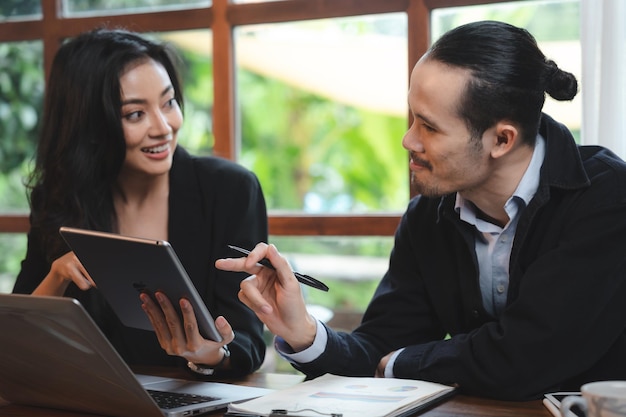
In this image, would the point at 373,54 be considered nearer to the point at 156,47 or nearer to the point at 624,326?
the point at 156,47

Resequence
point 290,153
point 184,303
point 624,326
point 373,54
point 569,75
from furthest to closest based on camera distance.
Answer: point 290,153 < point 373,54 < point 569,75 < point 624,326 < point 184,303

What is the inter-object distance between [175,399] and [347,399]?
28cm

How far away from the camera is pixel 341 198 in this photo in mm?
2598

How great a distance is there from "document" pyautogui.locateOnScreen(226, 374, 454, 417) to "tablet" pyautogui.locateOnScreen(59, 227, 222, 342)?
7.8 inches

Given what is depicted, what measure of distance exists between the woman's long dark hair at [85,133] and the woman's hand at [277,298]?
0.71m

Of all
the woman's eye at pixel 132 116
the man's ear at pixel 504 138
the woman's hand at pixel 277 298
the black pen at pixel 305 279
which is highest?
the woman's eye at pixel 132 116

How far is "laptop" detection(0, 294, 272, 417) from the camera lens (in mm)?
1134

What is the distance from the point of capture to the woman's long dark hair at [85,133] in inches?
80.0

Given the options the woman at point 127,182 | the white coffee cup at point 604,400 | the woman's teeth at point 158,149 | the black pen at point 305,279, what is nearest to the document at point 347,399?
the black pen at point 305,279

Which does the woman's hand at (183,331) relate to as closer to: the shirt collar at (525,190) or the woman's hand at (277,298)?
the woman's hand at (277,298)

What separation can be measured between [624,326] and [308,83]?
136 centimetres

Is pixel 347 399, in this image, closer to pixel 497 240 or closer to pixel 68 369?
pixel 68 369

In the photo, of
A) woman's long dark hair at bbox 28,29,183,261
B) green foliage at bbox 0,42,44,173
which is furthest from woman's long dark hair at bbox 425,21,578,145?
green foliage at bbox 0,42,44,173

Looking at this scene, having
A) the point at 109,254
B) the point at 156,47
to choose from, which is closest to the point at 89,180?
the point at 156,47
